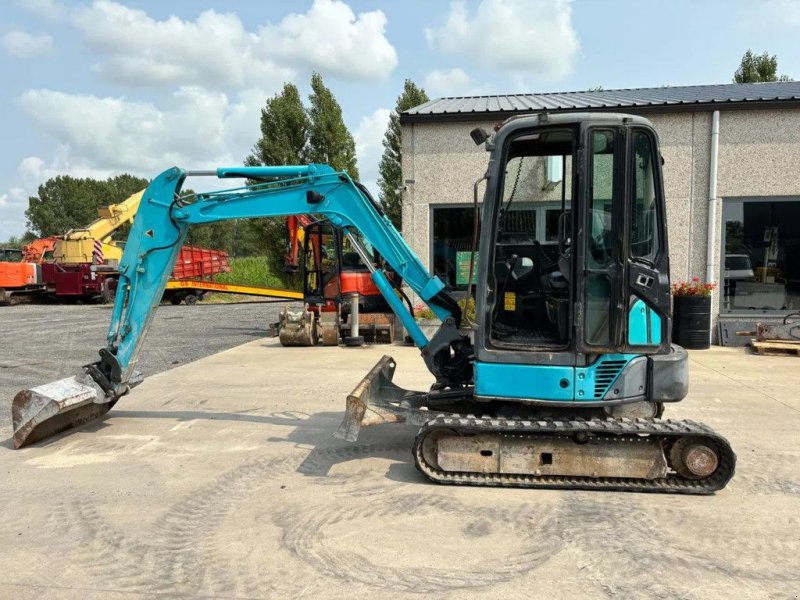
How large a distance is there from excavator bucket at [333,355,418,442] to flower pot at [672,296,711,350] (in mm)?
7677

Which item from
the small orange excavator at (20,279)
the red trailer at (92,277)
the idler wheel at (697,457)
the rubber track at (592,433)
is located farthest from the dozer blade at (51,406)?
the small orange excavator at (20,279)

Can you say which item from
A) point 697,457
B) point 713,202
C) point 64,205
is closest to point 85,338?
point 697,457

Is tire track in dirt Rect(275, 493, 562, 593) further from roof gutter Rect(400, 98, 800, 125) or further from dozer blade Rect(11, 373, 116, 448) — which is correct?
roof gutter Rect(400, 98, 800, 125)

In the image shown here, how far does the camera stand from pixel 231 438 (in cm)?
590

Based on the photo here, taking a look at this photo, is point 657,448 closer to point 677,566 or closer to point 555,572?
point 677,566

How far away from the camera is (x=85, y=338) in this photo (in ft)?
45.0

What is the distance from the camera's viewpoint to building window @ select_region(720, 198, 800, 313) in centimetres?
1173

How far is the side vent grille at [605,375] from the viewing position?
441 cm

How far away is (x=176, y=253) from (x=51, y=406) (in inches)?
70.5

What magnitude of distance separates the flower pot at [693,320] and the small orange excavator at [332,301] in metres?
5.68

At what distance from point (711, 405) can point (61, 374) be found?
9273 mm

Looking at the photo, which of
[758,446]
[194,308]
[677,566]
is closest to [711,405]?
[758,446]

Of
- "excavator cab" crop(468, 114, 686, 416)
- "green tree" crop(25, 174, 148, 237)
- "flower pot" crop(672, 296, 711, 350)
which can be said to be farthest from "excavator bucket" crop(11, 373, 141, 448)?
"green tree" crop(25, 174, 148, 237)

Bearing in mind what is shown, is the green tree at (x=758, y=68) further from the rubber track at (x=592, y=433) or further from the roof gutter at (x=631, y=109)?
the rubber track at (x=592, y=433)
